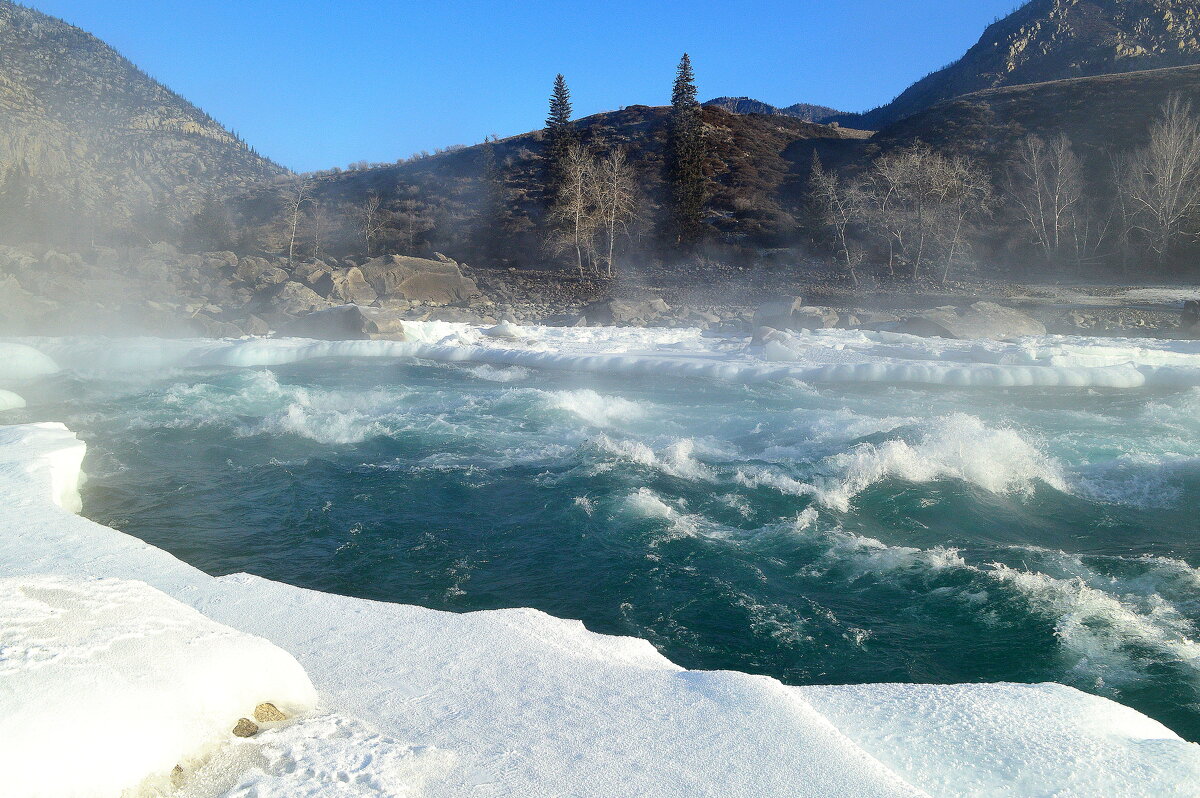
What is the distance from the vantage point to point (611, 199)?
107ft

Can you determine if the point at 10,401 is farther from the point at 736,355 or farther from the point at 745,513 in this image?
the point at 736,355

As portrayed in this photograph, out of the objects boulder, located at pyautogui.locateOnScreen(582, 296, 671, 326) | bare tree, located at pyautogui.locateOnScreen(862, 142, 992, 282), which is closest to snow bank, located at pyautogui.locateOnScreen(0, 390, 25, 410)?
boulder, located at pyautogui.locateOnScreen(582, 296, 671, 326)

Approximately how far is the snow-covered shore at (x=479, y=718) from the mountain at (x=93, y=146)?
35.5 metres

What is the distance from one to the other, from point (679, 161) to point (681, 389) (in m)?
28.6

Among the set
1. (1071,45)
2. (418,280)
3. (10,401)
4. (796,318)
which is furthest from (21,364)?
(1071,45)

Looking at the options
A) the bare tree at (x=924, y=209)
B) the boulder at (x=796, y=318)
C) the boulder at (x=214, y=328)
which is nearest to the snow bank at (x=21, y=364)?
the boulder at (x=214, y=328)

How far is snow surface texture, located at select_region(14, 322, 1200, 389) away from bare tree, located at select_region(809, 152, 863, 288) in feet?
39.4

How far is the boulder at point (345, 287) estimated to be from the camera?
24.1 meters

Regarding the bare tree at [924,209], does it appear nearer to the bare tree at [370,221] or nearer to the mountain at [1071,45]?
the bare tree at [370,221]

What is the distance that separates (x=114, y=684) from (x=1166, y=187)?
32171 mm

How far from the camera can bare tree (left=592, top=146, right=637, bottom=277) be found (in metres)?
32.3

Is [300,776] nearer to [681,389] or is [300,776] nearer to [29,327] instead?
[681,389]

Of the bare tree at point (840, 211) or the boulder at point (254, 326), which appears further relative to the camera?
the bare tree at point (840, 211)

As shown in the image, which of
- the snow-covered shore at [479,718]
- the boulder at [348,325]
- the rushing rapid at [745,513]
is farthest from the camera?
the boulder at [348,325]
